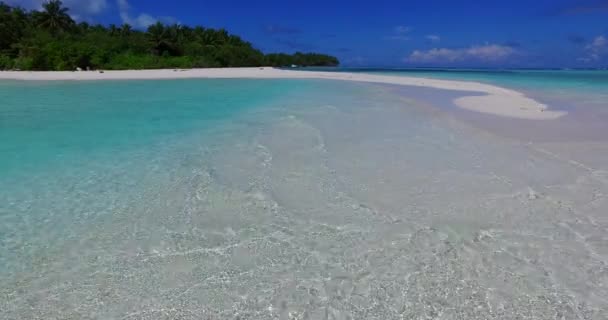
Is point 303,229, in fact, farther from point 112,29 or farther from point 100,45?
point 112,29

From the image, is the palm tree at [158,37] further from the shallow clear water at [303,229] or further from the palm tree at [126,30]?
the shallow clear water at [303,229]

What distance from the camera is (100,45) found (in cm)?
3969

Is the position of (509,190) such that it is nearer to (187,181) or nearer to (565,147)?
(565,147)

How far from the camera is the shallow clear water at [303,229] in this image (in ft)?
7.29

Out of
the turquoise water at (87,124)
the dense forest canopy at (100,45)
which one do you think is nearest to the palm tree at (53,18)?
the dense forest canopy at (100,45)

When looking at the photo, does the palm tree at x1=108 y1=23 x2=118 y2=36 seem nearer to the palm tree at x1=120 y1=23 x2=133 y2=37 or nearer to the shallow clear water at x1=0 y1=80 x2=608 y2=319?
the palm tree at x1=120 y1=23 x2=133 y2=37

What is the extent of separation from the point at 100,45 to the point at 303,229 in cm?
4505

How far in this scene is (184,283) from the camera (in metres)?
2.37

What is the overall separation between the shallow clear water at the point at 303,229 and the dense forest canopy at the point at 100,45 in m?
34.8

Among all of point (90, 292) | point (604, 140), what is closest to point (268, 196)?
point (90, 292)

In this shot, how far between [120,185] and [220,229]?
1744 millimetres

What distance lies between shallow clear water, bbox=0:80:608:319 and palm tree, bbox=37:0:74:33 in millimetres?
48601

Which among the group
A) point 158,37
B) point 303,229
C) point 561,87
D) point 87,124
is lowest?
point 303,229

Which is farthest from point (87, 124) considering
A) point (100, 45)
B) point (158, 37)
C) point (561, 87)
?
point (158, 37)
